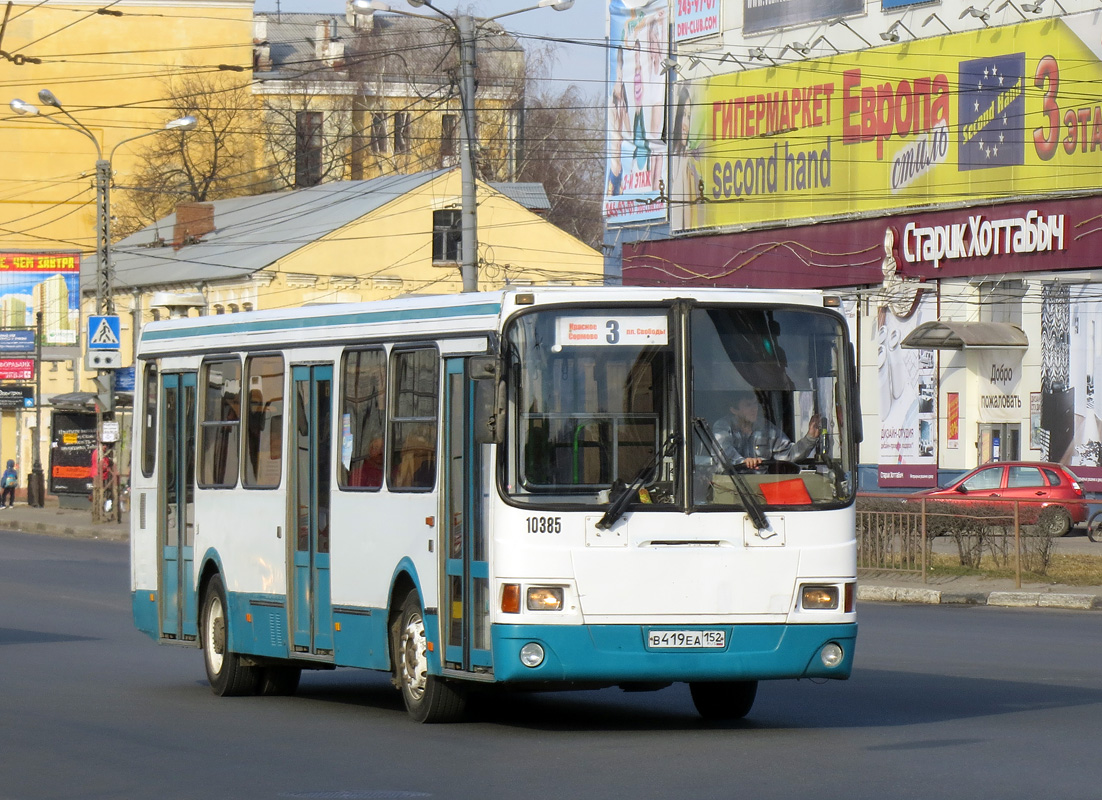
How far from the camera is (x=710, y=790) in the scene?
28.8 ft

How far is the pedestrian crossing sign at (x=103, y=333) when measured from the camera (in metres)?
38.7

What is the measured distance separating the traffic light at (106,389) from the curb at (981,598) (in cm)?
2050

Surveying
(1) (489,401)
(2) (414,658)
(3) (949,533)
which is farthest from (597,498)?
(3) (949,533)

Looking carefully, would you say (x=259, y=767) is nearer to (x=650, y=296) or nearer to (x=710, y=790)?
(x=710, y=790)

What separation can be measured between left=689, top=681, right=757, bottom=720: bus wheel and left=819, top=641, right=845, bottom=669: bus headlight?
3.15ft

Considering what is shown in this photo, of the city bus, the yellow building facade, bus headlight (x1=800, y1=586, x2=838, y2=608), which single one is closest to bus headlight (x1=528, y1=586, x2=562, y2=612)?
the city bus

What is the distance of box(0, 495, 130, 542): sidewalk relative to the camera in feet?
137

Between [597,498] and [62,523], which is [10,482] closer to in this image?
[62,523]

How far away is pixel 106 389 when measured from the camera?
40.5 metres

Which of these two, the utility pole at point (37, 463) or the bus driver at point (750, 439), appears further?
the utility pole at point (37, 463)

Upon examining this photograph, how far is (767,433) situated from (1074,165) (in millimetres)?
29248

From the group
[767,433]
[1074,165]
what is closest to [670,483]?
[767,433]

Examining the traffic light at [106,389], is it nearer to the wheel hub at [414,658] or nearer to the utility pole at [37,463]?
the utility pole at [37,463]

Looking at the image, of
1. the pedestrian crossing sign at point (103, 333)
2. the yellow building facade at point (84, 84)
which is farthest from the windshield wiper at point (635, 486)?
the yellow building facade at point (84, 84)
